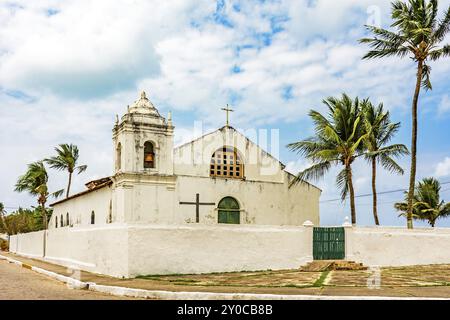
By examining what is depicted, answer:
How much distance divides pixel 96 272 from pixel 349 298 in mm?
10233

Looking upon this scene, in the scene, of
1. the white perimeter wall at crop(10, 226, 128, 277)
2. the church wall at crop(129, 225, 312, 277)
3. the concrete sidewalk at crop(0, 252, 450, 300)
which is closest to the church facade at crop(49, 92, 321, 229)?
the white perimeter wall at crop(10, 226, 128, 277)

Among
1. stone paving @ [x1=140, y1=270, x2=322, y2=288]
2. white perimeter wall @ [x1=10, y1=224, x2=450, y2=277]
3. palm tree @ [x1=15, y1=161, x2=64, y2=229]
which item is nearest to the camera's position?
stone paving @ [x1=140, y1=270, x2=322, y2=288]

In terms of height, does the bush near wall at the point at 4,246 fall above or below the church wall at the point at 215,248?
below

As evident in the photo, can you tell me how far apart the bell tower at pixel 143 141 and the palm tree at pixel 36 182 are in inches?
605

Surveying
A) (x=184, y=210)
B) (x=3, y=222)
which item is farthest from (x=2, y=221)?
(x=184, y=210)

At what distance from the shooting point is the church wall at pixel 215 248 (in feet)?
50.9

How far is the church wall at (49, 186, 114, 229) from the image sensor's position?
2347 centimetres

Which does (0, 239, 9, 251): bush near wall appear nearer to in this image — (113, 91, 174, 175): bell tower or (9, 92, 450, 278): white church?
(9, 92, 450, 278): white church

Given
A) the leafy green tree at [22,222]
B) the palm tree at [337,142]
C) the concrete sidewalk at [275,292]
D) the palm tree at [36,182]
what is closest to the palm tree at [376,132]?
the palm tree at [337,142]

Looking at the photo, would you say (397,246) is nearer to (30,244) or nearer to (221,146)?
(221,146)

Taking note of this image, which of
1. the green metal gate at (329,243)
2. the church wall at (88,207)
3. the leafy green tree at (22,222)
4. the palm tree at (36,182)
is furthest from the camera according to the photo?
the leafy green tree at (22,222)

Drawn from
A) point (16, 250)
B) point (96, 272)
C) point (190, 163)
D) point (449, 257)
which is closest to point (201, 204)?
point (190, 163)

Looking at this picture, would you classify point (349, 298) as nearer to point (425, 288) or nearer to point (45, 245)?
point (425, 288)

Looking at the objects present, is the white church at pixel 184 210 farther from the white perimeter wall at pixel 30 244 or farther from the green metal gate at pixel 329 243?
the white perimeter wall at pixel 30 244
